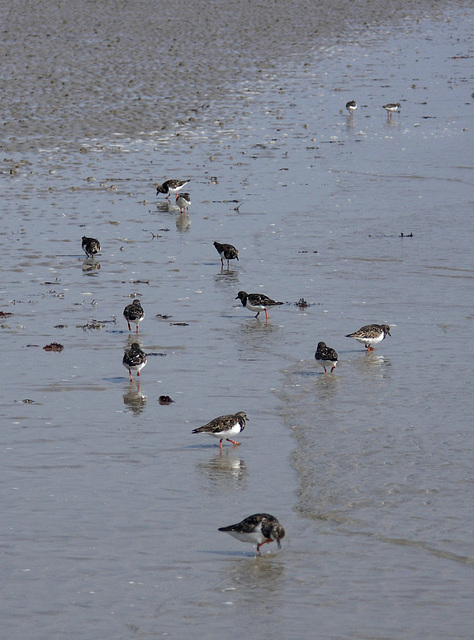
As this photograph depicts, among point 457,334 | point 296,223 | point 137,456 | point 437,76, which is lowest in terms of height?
point 137,456

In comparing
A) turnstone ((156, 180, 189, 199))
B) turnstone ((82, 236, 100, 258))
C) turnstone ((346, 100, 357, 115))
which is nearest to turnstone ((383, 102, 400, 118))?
turnstone ((346, 100, 357, 115))

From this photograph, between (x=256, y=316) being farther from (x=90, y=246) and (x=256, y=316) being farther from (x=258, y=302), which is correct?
(x=90, y=246)

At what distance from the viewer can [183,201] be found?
32156 mm

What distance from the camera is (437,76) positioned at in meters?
56.0

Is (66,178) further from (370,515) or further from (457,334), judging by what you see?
(370,515)

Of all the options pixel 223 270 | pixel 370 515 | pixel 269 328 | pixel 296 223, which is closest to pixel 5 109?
pixel 296 223

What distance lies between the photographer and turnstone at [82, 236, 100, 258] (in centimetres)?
2722

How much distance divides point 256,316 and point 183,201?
9202 millimetres

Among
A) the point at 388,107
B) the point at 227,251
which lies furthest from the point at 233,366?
the point at 388,107

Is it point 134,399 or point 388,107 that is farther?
point 388,107

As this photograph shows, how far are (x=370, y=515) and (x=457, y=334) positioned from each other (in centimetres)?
825

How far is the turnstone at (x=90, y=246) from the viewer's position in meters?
27.2

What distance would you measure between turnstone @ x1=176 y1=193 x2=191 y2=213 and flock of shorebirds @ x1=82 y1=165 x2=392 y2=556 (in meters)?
4.76

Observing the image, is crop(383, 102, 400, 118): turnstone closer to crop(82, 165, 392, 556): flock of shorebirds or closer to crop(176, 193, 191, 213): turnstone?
crop(176, 193, 191, 213): turnstone
